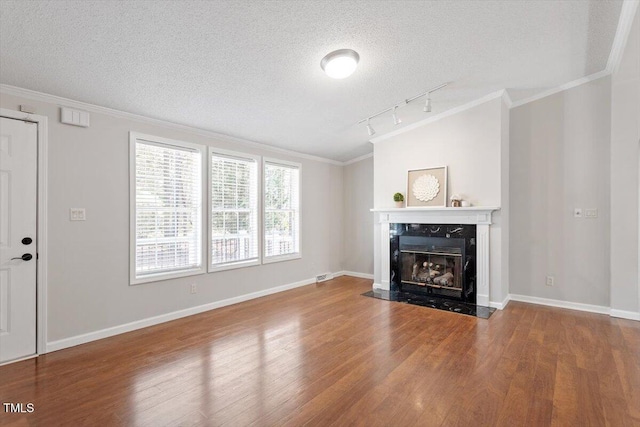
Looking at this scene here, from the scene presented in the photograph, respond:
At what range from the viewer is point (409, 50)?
9.62 ft

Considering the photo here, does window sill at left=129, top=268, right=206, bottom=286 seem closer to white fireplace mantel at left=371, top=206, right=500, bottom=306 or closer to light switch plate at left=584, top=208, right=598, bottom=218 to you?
white fireplace mantel at left=371, top=206, right=500, bottom=306

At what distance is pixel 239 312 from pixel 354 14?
3.61 metres

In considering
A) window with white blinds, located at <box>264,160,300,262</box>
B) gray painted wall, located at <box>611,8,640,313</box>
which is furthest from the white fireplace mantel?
window with white blinds, located at <box>264,160,300,262</box>

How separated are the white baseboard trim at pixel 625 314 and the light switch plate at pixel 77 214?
627 cm

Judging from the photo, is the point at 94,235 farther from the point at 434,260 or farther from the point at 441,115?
the point at 441,115

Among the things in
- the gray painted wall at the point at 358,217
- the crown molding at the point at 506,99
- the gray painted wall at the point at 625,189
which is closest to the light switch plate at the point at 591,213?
the gray painted wall at the point at 625,189

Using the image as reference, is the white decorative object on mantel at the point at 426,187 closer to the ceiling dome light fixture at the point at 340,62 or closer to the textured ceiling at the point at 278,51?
the textured ceiling at the point at 278,51

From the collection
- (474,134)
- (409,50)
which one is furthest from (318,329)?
(474,134)

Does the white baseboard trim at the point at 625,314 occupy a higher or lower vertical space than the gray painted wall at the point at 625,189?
lower

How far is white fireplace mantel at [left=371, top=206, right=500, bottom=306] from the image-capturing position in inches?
167

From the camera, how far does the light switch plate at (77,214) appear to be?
10.0ft

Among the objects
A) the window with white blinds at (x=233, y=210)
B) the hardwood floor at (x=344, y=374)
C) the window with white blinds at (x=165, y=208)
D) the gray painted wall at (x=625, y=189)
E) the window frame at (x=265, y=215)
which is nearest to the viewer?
the hardwood floor at (x=344, y=374)

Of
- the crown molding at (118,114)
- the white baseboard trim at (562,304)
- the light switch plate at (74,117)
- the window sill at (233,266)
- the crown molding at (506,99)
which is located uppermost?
the crown molding at (506,99)

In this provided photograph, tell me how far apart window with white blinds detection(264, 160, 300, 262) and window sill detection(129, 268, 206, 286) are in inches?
48.0
